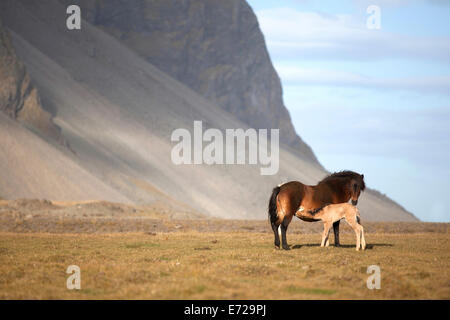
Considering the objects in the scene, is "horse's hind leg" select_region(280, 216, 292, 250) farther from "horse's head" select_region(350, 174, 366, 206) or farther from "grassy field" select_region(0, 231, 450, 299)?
"horse's head" select_region(350, 174, 366, 206)

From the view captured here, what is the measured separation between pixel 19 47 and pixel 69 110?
491 inches

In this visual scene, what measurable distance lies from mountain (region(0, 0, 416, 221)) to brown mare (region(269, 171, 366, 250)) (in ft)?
143

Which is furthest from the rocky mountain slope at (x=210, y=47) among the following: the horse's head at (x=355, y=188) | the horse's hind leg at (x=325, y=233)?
the horse's hind leg at (x=325, y=233)

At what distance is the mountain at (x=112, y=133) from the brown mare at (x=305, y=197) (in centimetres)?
4360

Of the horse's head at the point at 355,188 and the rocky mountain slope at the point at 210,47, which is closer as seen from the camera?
the horse's head at the point at 355,188

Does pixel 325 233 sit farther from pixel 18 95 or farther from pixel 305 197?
pixel 18 95

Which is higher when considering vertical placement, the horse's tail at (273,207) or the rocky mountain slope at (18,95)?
the rocky mountain slope at (18,95)

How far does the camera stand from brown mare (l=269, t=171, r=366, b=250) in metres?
21.4

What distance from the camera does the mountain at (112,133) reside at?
68.6m

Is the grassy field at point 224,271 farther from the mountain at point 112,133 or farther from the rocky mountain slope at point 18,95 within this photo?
the rocky mountain slope at point 18,95

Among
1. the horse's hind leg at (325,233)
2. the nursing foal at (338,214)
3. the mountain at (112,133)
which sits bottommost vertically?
the horse's hind leg at (325,233)

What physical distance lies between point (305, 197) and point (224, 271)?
6136mm

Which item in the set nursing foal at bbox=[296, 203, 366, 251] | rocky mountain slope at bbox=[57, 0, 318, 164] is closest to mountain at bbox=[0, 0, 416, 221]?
rocky mountain slope at bbox=[57, 0, 318, 164]
